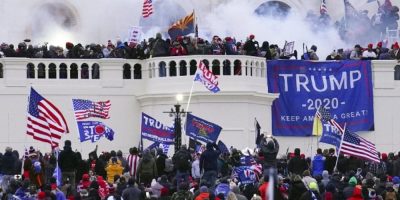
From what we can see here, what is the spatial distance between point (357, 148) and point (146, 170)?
5579 millimetres

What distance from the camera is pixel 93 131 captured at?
195 ft

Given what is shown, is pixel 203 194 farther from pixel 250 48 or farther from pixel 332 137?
pixel 250 48

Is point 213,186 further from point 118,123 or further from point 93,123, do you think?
point 118,123

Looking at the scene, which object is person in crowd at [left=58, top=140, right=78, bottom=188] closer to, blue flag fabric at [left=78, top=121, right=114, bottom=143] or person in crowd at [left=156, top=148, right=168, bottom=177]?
person in crowd at [left=156, top=148, right=168, bottom=177]

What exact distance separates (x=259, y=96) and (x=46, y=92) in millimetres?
6339

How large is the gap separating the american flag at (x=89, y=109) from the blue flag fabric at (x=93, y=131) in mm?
481

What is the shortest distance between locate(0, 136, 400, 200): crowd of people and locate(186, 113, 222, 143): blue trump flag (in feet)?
1.76

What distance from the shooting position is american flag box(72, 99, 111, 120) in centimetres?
6034

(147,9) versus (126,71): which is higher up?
(147,9)

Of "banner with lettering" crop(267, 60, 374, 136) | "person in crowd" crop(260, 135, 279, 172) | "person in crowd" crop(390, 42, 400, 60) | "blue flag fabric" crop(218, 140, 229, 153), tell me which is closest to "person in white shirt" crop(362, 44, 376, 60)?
"banner with lettering" crop(267, 60, 374, 136)

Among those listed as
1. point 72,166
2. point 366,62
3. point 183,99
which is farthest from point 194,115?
point 72,166

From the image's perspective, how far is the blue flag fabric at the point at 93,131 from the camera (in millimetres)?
58750

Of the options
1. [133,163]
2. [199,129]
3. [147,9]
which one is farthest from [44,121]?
[147,9]

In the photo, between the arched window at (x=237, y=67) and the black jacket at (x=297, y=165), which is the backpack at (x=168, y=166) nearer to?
the black jacket at (x=297, y=165)
